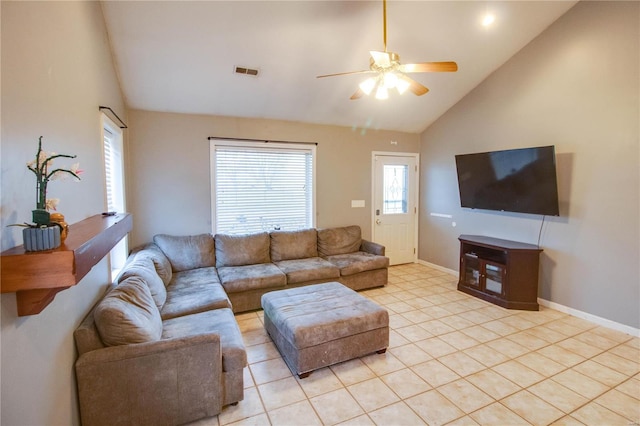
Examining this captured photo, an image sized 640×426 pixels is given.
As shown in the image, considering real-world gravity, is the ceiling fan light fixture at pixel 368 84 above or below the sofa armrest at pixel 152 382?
above

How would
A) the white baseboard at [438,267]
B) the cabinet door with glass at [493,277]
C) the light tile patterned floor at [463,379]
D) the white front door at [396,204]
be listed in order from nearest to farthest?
the light tile patterned floor at [463,379], the cabinet door with glass at [493,277], the white baseboard at [438,267], the white front door at [396,204]

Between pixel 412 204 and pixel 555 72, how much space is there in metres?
2.89

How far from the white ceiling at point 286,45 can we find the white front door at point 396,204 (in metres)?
1.40

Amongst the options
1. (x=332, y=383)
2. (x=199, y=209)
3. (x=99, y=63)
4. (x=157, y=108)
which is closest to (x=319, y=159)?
(x=199, y=209)

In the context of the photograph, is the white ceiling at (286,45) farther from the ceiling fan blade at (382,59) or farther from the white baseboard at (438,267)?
the white baseboard at (438,267)

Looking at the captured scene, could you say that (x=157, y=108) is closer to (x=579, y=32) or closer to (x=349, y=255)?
(x=349, y=255)

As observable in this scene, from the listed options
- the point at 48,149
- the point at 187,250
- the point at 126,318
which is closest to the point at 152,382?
the point at 126,318

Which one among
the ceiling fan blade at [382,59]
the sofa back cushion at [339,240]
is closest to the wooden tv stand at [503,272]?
the sofa back cushion at [339,240]

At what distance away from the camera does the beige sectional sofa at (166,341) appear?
184 cm

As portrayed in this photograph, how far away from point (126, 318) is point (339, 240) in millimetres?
3447

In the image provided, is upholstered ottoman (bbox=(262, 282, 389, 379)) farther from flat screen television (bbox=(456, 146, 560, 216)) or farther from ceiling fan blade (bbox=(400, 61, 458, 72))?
flat screen television (bbox=(456, 146, 560, 216))

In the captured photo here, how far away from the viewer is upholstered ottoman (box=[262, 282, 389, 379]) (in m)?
2.52

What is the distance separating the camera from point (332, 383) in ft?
8.13

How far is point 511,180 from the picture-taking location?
4.02 m
